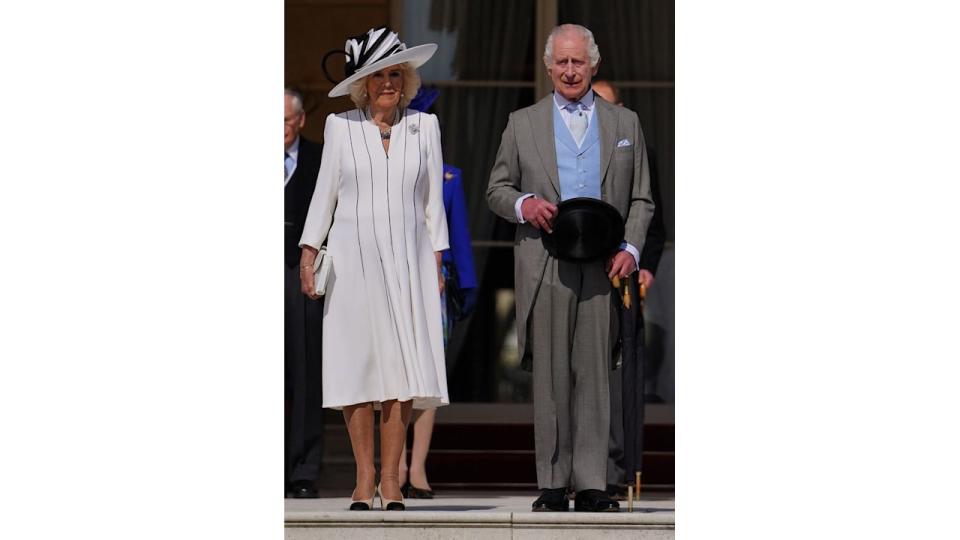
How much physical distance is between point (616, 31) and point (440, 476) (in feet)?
9.51

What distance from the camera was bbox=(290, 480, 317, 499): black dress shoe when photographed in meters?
9.32

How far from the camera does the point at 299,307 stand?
31.4 ft

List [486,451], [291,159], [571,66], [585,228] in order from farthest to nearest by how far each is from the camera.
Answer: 1. [486,451]
2. [291,159]
3. [571,66]
4. [585,228]

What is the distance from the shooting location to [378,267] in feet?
27.5

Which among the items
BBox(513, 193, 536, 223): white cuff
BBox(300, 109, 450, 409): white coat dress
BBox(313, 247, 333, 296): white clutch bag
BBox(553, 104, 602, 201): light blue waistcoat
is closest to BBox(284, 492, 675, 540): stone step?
BBox(300, 109, 450, 409): white coat dress

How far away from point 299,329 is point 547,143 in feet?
5.59

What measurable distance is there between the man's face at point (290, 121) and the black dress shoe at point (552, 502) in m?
1.97

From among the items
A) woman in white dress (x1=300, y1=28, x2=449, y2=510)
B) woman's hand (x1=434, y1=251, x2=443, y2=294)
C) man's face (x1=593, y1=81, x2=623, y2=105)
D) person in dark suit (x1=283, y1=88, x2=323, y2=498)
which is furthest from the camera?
person in dark suit (x1=283, y1=88, x2=323, y2=498)

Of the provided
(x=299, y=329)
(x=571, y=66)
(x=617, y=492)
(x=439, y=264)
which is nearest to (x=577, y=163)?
(x=571, y=66)

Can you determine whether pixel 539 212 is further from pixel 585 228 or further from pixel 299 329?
pixel 299 329

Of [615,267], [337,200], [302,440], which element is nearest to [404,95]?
[337,200]

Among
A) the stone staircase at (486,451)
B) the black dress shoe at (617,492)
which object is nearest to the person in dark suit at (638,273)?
the black dress shoe at (617,492)

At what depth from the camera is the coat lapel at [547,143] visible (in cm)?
836

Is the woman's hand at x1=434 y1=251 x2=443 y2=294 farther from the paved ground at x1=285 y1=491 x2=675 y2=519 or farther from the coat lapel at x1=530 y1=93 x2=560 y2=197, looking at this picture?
the paved ground at x1=285 y1=491 x2=675 y2=519
